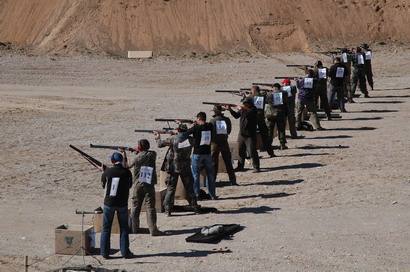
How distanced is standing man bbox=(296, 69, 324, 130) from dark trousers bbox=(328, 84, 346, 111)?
2.65 m

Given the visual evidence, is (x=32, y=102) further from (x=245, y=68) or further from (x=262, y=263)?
(x=262, y=263)

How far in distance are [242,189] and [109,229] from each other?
533cm

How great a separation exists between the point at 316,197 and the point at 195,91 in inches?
775

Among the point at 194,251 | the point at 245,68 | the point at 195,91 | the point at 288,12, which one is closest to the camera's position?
the point at 194,251

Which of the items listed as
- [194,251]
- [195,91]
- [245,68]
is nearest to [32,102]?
[195,91]

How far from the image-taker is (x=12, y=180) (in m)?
20.1

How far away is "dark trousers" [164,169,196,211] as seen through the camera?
1634cm

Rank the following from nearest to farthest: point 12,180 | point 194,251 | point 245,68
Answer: point 194,251 → point 12,180 → point 245,68

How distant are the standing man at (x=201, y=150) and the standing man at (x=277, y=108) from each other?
457 centimetres

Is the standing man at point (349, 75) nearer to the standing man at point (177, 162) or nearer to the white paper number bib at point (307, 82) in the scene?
the white paper number bib at point (307, 82)

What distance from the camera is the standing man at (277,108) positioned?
71.9ft

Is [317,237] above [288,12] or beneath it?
beneath

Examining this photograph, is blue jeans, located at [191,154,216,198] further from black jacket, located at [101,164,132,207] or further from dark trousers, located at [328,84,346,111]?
dark trousers, located at [328,84,346,111]

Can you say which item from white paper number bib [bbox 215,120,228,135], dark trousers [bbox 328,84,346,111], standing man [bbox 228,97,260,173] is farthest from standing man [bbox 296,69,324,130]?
white paper number bib [bbox 215,120,228,135]
